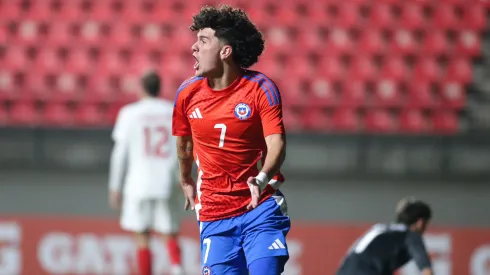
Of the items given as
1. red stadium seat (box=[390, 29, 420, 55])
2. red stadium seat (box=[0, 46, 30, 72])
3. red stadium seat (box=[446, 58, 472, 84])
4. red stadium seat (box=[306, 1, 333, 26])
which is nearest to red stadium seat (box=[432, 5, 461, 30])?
red stadium seat (box=[390, 29, 420, 55])

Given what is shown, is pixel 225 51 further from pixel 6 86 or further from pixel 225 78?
pixel 6 86

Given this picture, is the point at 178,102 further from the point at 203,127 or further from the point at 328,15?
the point at 328,15

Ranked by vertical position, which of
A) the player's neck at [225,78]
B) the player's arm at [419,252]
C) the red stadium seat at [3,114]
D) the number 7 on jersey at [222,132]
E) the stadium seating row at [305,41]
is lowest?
the player's arm at [419,252]

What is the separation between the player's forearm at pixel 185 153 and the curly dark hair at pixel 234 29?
0.50 m

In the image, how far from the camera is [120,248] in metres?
9.34

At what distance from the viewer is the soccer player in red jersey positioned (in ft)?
15.0

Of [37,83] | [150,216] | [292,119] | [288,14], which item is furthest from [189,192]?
[288,14]

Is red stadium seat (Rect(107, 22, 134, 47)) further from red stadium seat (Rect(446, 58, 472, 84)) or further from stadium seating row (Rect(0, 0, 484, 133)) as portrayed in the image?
red stadium seat (Rect(446, 58, 472, 84))

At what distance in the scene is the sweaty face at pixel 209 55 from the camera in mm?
4578

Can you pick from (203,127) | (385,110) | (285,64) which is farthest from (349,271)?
(285,64)

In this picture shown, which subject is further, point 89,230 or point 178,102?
point 89,230

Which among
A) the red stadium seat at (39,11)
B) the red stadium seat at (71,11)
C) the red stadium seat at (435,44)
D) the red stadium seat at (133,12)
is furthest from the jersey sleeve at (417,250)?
the red stadium seat at (39,11)

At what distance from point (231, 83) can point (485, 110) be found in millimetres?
6794

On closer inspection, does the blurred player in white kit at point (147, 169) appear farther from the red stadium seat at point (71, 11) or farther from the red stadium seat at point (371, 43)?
the red stadium seat at point (71, 11)
